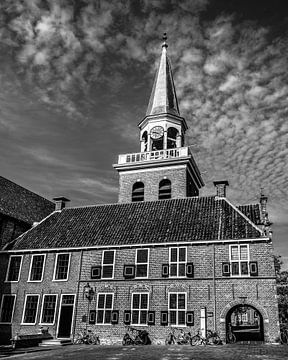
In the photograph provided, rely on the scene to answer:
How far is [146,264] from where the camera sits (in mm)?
22828

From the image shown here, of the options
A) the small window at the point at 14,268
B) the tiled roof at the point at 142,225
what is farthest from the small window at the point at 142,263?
the small window at the point at 14,268

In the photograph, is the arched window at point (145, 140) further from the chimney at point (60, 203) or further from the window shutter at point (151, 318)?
the window shutter at point (151, 318)

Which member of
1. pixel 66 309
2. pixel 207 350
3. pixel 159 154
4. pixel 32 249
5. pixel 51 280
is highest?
pixel 159 154

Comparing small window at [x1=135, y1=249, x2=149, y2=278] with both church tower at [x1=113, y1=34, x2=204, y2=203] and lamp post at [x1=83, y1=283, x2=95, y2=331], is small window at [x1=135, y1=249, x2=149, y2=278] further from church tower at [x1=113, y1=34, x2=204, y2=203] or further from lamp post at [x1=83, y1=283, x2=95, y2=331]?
church tower at [x1=113, y1=34, x2=204, y2=203]

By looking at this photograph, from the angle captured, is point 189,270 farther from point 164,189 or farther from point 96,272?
point 164,189

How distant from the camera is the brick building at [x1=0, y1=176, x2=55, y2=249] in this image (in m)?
28.6

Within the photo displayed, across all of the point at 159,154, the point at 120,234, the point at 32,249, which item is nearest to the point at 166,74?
the point at 159,154

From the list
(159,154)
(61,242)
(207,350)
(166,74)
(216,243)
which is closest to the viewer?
(207,350)

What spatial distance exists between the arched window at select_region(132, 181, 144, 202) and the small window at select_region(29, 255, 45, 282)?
9.50 m

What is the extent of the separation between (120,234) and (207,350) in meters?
10.1

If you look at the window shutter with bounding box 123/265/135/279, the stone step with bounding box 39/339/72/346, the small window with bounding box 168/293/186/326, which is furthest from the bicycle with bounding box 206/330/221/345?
the stone step with bounding box 39/339/72/346

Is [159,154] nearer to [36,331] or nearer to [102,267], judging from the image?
[102,267]

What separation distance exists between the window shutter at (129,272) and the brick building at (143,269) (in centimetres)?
6

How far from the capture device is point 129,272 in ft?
75.1
